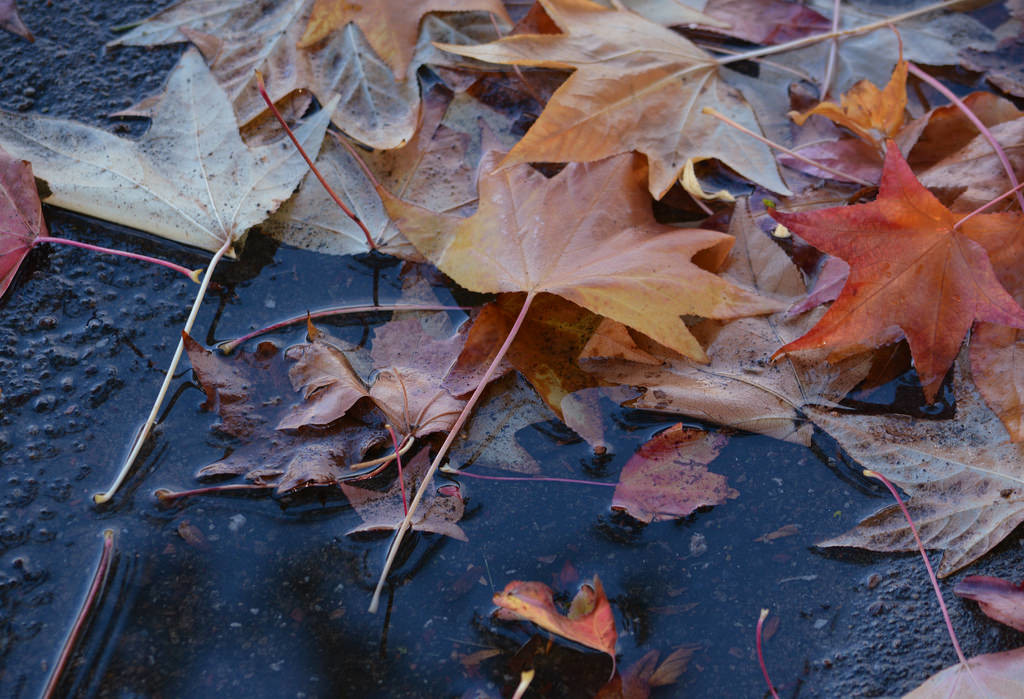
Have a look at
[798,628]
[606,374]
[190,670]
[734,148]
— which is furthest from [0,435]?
[734,148]

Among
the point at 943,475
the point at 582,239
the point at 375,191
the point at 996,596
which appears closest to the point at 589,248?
the point at 582,239

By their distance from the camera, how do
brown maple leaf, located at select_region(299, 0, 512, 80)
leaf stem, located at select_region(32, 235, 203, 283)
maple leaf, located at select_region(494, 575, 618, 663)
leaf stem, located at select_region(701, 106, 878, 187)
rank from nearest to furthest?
maple leaf, located at select_region(494, 575, 618, 663) → leaf stem, located at select_region(32, 235, 203, 283) → leaf stem, located at select_region(701, 106, 878, 187) → brown maple leaf, located at select_region(299, 0, 512, 80)

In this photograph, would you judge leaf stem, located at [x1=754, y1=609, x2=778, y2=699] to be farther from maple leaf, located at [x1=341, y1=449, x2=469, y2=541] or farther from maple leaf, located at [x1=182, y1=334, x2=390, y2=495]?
maple leaf, located at [x1=182, y1=334, x2=390, y2=495]

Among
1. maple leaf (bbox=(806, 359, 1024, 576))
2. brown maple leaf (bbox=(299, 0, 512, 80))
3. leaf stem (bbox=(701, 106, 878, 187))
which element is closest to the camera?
maple leaf (bbox=(806, 359, 1024, 576))

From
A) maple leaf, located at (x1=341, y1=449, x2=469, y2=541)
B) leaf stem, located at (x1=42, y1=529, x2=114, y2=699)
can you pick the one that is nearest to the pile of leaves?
maple leaf, located at (x1=341, y1=449, x2=469, y2=541)

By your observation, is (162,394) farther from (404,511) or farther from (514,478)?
(514,478)

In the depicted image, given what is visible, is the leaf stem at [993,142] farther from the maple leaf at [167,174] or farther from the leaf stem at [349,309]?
the maple leaf at [167,174]
